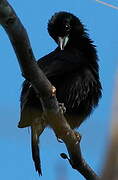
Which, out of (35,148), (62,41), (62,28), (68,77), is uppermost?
(62,28)

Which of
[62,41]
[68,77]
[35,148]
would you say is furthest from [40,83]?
[62,41]

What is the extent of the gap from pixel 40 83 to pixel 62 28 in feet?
8.74

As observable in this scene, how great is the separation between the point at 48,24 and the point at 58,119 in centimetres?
245

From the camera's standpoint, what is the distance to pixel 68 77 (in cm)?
414

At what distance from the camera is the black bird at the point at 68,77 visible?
3.68 metres

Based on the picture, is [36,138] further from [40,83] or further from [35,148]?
[40,83]

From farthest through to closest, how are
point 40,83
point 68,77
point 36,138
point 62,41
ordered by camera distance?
1. point 62,41
2. point 68,77
3. point 36,138
4. point 40,83

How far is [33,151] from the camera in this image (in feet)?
12.1

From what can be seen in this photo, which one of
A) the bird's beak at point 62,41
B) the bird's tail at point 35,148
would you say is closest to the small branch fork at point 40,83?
the bird's tail at point 35,148

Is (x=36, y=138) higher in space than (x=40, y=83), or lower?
lower

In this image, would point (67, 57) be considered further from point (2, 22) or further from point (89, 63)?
point (2, 22)

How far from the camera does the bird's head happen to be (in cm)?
463

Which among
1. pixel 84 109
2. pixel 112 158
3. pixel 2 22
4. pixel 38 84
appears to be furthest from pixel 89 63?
pixel 112 158

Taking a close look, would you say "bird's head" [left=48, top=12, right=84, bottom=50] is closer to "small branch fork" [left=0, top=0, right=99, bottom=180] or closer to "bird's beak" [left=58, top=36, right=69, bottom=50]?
"bird's beak" [left=58, top=36, right=69, bottom=50]
